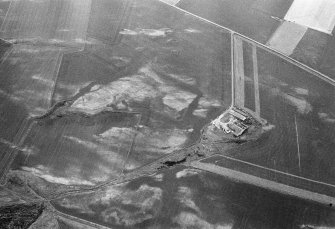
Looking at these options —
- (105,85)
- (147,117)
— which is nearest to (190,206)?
(147,117)

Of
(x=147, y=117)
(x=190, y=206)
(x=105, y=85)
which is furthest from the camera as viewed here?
(x=105, y=85)

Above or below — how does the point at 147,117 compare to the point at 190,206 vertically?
above

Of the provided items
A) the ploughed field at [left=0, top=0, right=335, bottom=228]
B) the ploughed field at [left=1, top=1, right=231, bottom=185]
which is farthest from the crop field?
the ploughed field at [left=1, top=1, right=231, bottom=185]

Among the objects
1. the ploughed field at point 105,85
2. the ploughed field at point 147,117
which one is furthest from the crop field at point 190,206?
the ploughed field at point 105,85

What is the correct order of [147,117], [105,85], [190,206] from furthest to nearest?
[105,85], [147,117], [190,206]

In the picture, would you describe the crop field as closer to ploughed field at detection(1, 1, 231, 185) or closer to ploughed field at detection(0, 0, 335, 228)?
ploughed field at detection(0, 0, 335, 228)

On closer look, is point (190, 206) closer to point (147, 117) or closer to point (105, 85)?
point (147, 117)

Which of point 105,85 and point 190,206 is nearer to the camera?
point 190,206

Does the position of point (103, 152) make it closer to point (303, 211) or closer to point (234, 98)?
point (234, 98)

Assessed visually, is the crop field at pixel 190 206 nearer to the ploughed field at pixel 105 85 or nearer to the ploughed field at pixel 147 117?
the ploughed field at pixel 147 117

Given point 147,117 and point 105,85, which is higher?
Answer: point 147,117

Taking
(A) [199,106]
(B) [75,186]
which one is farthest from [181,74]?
(B) [75,186]
